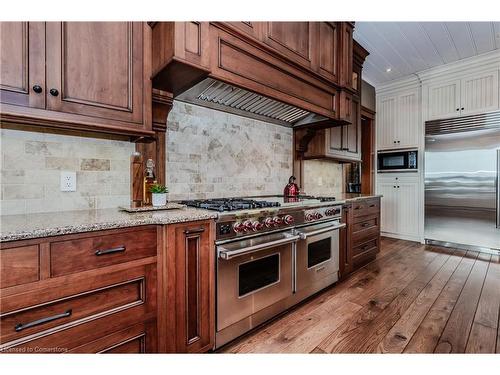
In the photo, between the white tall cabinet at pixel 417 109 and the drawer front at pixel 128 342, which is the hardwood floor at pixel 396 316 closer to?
the drawer front at pixel 128 342

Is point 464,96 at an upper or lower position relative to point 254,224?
upper

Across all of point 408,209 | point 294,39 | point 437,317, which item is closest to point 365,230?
point 437,317

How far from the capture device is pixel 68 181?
144 centimetres

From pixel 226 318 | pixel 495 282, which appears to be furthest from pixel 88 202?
pixel 495 282

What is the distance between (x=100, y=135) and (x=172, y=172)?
535 millimetres

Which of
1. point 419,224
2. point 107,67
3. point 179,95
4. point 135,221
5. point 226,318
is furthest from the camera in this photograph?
point 419,224

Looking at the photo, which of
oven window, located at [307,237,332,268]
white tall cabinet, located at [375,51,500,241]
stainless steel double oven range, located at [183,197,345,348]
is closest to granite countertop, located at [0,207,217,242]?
stainless steel double oven range, located at [183,197,345,348]

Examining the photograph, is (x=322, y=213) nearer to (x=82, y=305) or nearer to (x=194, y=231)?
(x=194, y=231)

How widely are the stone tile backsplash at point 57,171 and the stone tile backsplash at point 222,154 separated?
0.38 m

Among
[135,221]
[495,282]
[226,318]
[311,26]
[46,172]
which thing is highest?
[311,26]

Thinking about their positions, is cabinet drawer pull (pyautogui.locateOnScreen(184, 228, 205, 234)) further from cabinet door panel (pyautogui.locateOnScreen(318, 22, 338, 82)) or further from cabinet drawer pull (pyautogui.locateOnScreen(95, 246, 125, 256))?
cabinet door panel (pyautogui.locateOnScreen(318, 22, 338, 82))

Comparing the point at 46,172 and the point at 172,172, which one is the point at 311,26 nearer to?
the point at 172,172

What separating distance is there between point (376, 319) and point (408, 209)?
2.82 metres

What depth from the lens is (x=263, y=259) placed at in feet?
5.46
